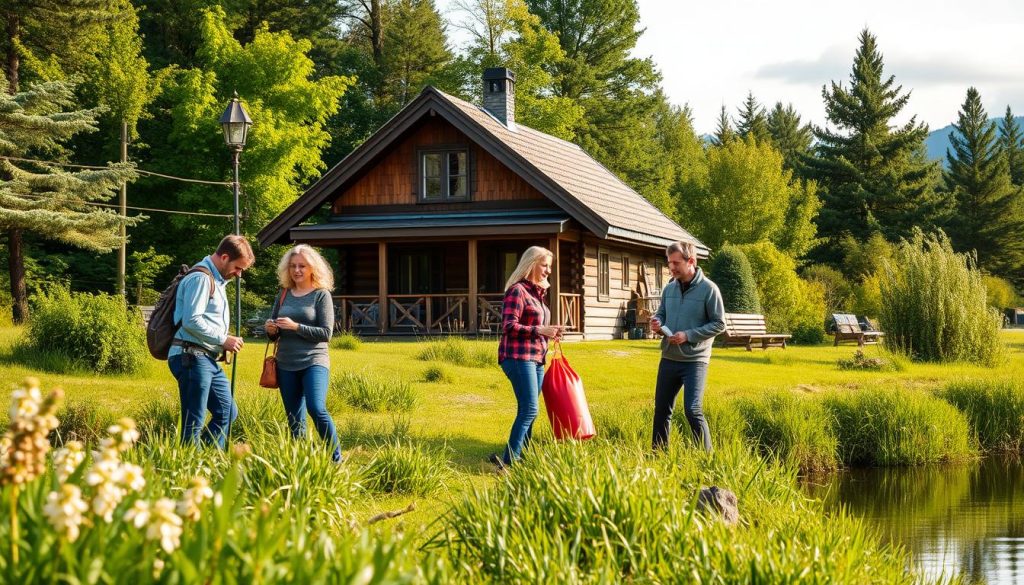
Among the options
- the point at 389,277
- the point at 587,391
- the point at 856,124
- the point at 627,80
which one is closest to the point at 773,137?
the point at 856,124

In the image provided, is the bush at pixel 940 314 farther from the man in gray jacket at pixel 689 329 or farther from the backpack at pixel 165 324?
the backpack at pixel 165 324

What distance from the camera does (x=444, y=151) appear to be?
1008 inches

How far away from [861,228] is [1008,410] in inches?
1474

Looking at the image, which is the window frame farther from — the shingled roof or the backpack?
the backpack

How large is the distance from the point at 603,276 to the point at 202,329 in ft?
65.2

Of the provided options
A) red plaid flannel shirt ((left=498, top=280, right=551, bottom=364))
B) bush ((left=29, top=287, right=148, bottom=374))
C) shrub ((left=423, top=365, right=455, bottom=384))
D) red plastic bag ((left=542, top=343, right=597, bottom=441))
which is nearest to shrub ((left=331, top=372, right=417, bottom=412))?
shrub ((left=423, top=365, right=455, bottom=384))

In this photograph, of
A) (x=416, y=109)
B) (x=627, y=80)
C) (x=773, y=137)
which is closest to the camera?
(x=416, y=109)

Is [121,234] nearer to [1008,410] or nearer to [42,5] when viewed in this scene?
[42,5]

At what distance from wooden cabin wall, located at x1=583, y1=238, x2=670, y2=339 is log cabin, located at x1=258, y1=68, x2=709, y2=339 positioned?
0.05m

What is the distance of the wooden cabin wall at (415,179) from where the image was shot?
25297 mm

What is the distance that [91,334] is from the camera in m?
14.1

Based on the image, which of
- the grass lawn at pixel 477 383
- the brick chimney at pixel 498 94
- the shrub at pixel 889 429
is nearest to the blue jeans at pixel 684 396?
the grass lawn at pixel 477 383

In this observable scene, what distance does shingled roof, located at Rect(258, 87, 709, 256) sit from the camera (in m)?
23.4

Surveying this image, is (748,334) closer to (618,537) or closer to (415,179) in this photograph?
(415,179)
